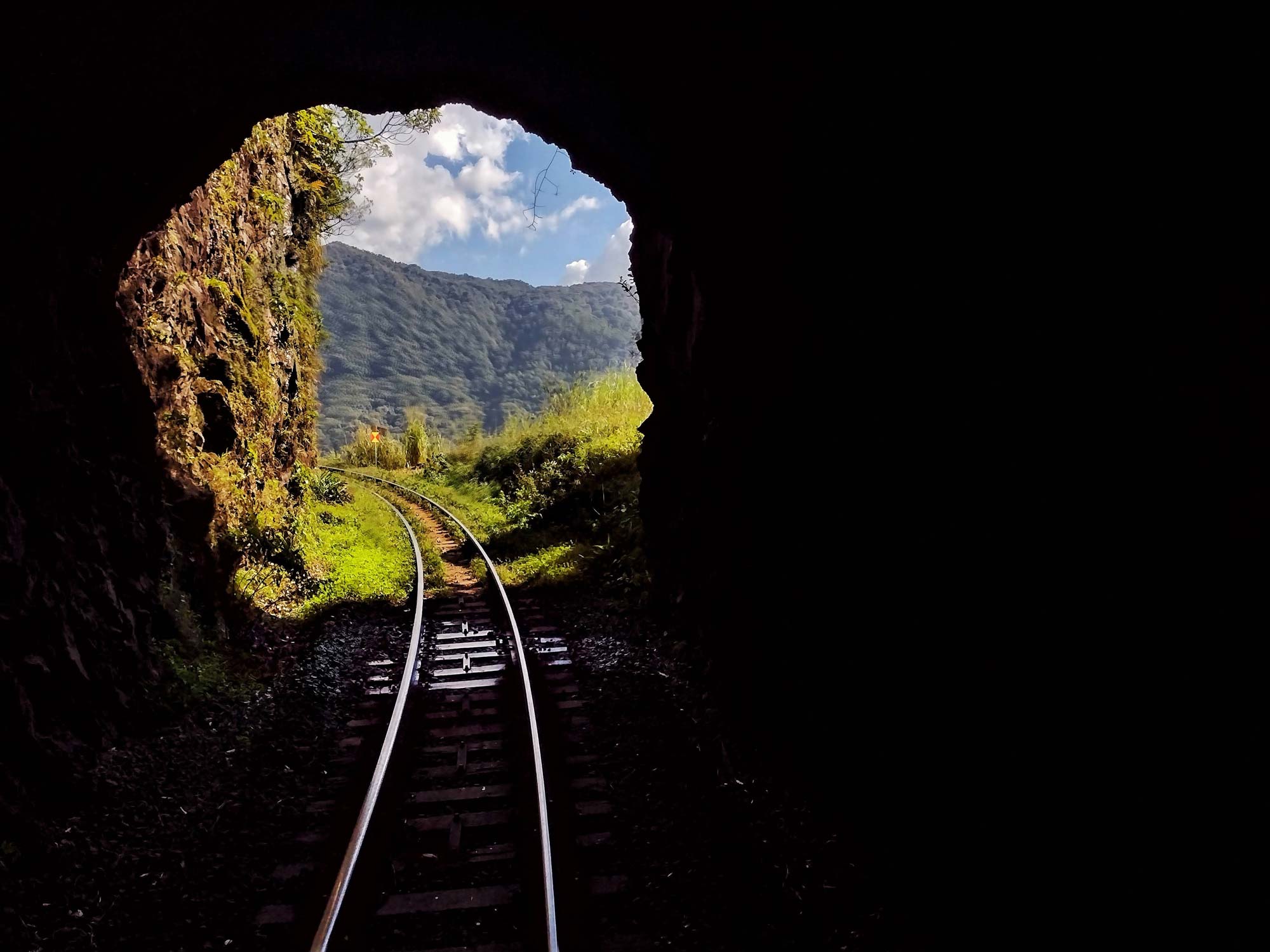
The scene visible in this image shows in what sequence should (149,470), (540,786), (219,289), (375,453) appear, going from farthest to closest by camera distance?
(375,453), (219,289), (149,470), (540,786)

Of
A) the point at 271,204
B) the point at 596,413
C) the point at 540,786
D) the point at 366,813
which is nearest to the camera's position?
the point at 366,813

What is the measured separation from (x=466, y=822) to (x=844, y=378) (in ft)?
12.6

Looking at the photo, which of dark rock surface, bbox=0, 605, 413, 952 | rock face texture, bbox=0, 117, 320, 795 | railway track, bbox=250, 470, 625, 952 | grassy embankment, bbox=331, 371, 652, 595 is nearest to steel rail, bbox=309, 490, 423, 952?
railway track, bbox=250, 470, 625, 952

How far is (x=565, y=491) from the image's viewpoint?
1543 centimetres

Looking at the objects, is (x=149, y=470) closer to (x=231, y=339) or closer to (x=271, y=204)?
(x=231, y=339)

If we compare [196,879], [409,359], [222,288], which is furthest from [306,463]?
[409,359]

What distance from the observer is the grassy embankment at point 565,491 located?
11.8 m

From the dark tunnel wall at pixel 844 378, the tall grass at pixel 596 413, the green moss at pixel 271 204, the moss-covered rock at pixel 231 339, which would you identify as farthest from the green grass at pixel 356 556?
the green moss at pixel 271 204

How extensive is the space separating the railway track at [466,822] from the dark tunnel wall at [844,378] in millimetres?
1726

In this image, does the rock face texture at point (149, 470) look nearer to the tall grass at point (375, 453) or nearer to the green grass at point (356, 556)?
the green grass at point (356, 556)

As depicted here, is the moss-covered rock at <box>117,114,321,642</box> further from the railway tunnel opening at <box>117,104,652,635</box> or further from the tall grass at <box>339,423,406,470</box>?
the tall grass at <box>339,423,406,470</box>

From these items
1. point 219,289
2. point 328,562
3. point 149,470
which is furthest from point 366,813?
point 219,289

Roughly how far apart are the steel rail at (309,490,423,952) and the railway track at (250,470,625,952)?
1 centimetres

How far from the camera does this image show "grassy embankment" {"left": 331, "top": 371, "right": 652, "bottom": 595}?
11766 mm
